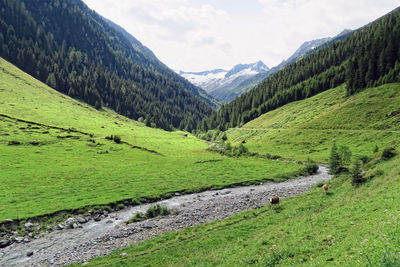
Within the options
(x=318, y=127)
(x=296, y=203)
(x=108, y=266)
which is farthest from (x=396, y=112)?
(x=108, y=266)

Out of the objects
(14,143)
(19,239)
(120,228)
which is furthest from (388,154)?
(14,143)

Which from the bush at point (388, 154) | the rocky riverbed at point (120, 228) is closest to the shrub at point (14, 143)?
the rocky riverbed at point (120, 228)

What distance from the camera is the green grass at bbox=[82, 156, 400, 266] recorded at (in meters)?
11.2

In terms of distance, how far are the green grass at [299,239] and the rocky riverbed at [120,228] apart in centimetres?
296

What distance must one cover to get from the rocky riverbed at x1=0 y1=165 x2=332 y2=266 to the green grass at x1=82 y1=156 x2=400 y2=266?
296cm

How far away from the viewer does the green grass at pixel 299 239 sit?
36.7 feet

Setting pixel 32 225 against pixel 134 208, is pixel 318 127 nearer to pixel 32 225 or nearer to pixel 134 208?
pixel 134 208

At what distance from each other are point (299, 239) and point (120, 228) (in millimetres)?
22301

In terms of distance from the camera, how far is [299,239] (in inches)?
631

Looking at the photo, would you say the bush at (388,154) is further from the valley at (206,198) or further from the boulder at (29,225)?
the boulder at (29,225)

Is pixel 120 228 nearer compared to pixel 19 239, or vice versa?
pixel 19 239

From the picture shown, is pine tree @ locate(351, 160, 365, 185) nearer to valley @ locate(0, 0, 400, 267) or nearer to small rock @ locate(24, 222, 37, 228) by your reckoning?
valley @ locate(0, 0, 400, 267)

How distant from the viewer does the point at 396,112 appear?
76.4 m

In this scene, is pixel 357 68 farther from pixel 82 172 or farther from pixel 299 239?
pixel 82 172
